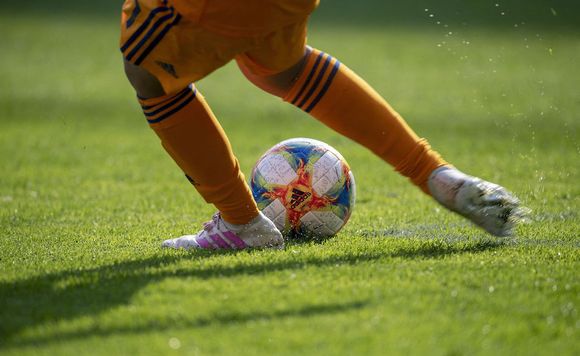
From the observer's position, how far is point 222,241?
3.57 m

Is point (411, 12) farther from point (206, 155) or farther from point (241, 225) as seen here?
point (206, 155)

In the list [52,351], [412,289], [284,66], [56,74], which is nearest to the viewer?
[52,351]

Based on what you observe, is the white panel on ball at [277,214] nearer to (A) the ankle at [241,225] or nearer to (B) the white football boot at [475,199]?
(A) the ankle at [241,225]

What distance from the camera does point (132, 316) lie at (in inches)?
104

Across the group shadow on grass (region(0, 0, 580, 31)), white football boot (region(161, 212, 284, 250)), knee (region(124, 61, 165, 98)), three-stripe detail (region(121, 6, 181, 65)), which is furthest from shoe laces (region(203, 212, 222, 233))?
shadow on grass (region(0, 0, 580, 31))

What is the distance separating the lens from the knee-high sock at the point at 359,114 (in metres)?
3.44

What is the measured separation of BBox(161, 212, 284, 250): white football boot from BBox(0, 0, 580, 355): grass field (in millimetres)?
112

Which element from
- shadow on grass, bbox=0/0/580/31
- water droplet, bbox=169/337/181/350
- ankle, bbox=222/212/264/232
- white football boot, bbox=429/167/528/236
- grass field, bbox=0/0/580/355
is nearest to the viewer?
water droplet, bbox=169/337/181/350

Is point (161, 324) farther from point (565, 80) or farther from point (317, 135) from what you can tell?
point (565, 80)

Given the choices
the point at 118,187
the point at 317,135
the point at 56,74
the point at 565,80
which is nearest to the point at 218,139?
the point at 118,187

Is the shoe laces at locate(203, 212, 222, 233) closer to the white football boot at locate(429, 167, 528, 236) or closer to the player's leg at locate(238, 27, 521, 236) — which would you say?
the player's leg at locate(238, 27, 521, 236)

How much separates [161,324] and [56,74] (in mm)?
9069

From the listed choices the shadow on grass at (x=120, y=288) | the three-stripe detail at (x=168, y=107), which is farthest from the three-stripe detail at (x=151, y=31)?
the shadow on grass at (x=120, y=288)

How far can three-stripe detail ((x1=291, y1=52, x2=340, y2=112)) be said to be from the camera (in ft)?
11.3
